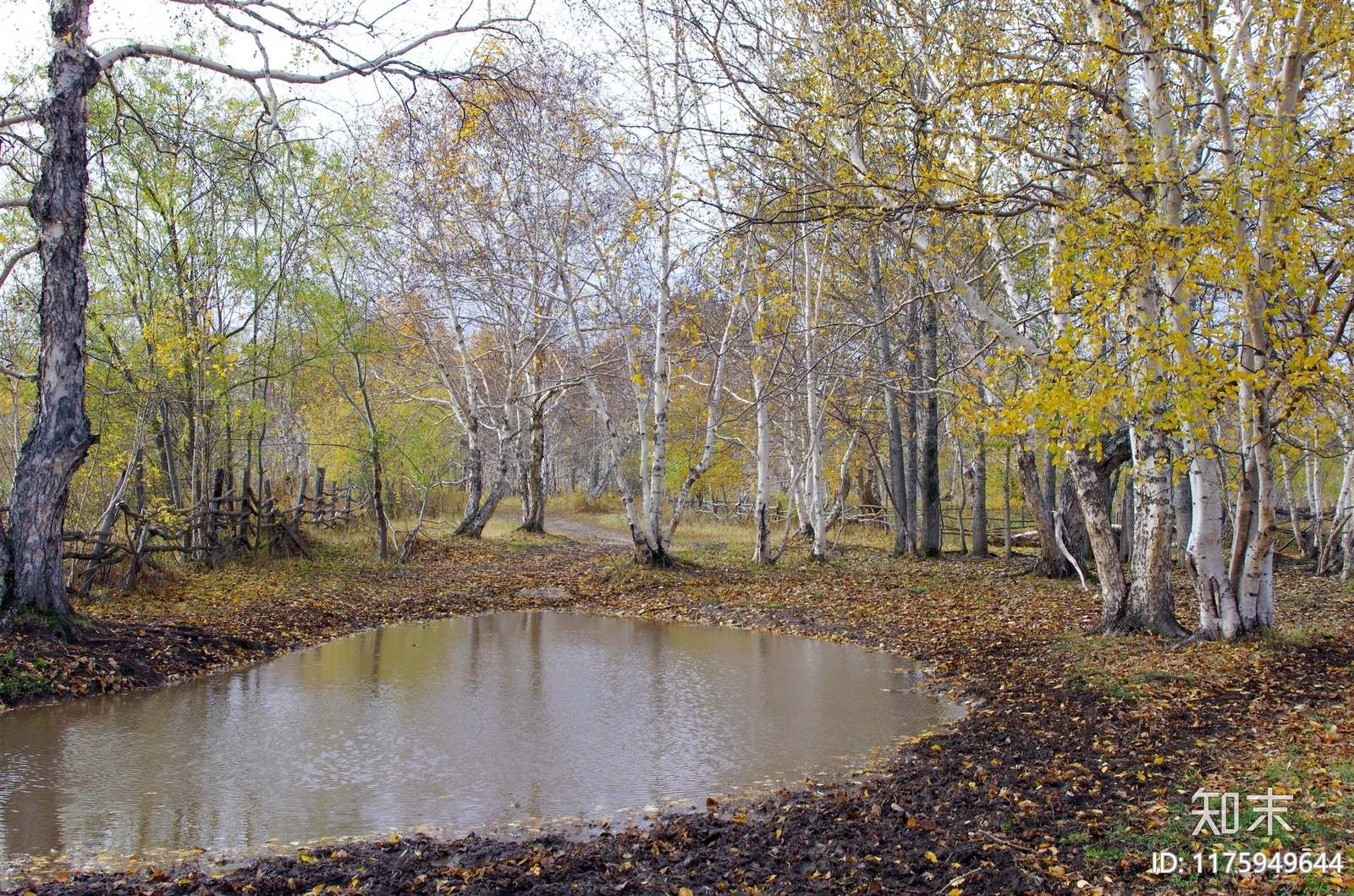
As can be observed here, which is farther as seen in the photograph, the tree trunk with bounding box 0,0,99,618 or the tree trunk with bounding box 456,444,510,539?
the tree trunk with bounding box 456,444,510,539

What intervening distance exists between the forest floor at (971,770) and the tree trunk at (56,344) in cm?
65

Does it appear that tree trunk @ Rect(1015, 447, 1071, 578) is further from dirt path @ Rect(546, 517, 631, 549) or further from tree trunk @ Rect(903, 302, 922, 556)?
dirt path @ Rect(546, 517, 631, 549)

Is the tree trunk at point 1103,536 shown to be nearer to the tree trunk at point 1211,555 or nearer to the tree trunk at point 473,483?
the tree trunk at point 1211,555

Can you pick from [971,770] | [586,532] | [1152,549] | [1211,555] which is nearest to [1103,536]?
[1152,549]

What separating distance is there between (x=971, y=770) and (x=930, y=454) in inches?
527

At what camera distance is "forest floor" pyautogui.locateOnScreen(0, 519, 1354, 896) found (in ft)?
13.0

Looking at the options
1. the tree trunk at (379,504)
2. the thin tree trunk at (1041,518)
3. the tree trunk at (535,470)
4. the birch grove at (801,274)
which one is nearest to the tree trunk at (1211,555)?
the birch grove at (801,274)

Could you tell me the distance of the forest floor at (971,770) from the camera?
3.96m

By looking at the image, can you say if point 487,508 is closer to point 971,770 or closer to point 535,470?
point 535,470

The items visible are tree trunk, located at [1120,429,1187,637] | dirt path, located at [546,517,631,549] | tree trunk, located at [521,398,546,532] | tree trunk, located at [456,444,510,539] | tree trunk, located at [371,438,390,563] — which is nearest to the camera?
tree trunk, located at [1120,429,1187,637]

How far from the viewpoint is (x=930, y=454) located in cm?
1823

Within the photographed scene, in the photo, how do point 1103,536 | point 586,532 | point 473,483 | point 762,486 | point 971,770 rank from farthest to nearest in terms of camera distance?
point 586,532 → point 473,483 → point 762,486 → point 1103,536 → point 971,770

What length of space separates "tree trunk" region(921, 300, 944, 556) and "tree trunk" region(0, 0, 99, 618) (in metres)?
14.2

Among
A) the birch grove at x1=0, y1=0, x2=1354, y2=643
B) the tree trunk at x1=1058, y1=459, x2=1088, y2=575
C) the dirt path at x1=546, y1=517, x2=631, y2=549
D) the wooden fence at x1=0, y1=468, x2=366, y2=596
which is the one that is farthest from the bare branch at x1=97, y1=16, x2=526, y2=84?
the dirt path at x1=546, y1=517, x2=631, y2=549
